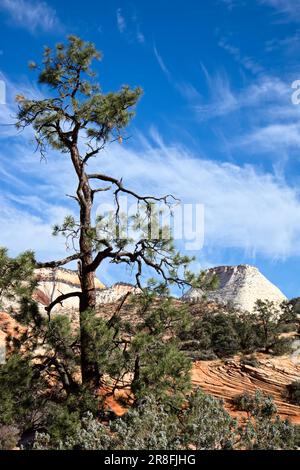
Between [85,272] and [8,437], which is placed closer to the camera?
[8,437]

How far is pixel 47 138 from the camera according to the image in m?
10.1

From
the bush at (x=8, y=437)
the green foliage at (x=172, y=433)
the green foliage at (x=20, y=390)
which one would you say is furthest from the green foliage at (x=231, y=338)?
the bush at (x=8, y=437)

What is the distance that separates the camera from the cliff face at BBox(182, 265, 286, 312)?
188 ft

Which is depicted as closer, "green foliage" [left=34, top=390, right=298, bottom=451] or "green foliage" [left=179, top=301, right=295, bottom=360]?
"green foliage" [left=34, top=390, right=298, bottom=451]

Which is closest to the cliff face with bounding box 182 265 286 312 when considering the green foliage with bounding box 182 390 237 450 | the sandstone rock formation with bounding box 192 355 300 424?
the sandstone rock formation with bounding box 192 355 300 424

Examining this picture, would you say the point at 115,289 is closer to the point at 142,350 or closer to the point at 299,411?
the point at 299,411

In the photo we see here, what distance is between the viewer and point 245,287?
59.8 metres

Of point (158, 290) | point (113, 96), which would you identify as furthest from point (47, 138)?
point (158, 290)

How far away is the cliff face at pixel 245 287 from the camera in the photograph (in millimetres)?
57156

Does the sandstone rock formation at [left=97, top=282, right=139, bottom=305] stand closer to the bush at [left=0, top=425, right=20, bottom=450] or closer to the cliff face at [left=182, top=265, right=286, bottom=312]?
the cliff face at [left=182, top=265, right=286, bottom=312]

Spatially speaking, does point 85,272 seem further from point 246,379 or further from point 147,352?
point 246,379

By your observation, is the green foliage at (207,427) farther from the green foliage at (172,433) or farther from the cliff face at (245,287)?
the cliff face at (245,287)

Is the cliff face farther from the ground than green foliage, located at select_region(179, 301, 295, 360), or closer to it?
farther from the ground

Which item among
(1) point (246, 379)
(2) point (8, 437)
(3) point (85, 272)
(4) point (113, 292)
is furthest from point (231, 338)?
(4) point (113, 292)
